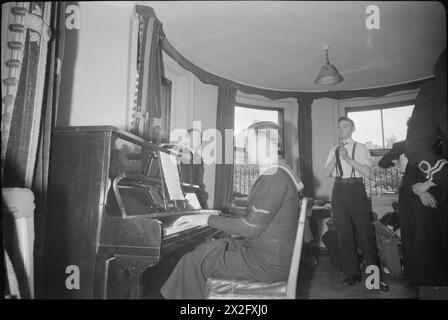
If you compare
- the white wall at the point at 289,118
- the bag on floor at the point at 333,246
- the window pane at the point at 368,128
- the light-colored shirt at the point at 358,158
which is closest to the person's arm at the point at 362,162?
the light-colored shirt at the point at 358,158

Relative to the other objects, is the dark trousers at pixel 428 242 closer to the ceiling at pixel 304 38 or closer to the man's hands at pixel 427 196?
the man's hands at pixel 427 196

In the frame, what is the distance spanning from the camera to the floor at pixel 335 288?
237cm

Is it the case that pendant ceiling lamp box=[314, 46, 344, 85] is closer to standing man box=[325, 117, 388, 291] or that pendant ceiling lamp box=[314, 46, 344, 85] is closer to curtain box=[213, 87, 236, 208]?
standing man box=[325, 117, 388, 291]

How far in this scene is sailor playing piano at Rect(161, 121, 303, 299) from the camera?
1312 mm

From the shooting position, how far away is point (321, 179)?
3568 mm

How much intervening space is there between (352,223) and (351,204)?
224mm

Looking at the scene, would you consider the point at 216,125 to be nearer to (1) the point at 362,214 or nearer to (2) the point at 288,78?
(2) the point at 288,78

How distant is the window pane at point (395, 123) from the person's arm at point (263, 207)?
183 centimetres

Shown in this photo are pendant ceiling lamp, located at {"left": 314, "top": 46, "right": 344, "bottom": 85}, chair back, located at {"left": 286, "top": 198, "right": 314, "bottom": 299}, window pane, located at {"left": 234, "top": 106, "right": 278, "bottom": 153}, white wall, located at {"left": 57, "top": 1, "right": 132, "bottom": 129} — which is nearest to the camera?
chair back, located at {"left": 286, "top": 198, "right": 314, "bottom": 299}

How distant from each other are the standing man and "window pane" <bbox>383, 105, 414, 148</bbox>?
1.06 feet

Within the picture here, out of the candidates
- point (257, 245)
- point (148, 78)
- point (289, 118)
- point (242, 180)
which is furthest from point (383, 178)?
point (148, 78)

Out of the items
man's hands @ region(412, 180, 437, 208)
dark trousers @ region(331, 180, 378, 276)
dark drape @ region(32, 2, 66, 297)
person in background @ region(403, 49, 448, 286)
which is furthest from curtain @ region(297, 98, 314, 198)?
dark drape @ region(32, 2, 66, 297)

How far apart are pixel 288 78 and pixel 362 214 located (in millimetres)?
2141

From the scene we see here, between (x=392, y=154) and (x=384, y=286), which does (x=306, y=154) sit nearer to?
(x=392, y=154)
